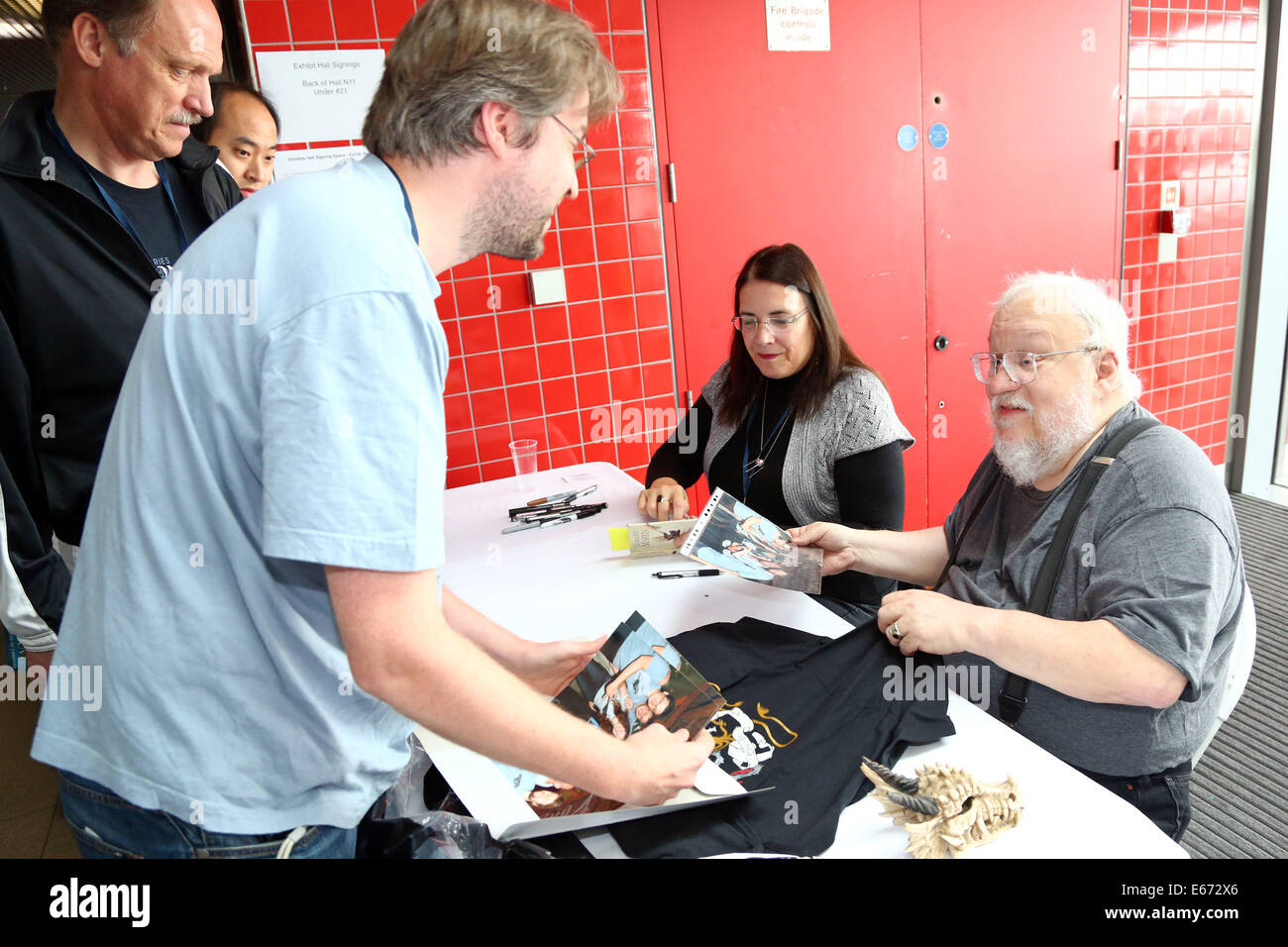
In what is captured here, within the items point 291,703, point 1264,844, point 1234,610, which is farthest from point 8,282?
point 1264,844

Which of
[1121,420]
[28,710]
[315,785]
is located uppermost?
[1121,420]

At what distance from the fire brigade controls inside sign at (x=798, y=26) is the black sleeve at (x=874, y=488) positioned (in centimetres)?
188

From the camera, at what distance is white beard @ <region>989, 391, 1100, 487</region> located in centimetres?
157

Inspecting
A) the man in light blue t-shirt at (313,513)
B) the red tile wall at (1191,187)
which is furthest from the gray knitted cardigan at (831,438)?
the red tile wall at (1191,187)

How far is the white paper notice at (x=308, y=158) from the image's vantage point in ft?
9.23

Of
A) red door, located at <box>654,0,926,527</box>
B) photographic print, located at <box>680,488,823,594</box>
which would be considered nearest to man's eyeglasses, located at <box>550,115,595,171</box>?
photographic print, located at <box>680,488,823,594</box>

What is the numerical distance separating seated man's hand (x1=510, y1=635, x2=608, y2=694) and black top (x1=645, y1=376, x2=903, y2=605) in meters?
1.13

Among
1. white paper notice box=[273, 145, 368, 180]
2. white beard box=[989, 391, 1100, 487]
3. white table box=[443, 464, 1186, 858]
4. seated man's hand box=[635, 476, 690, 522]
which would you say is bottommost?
white table box=[443, 464, 1186, 858]

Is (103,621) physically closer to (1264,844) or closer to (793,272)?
(793,272)

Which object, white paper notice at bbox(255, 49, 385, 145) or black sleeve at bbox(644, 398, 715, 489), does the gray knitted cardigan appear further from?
white paper notice at bbox(255, 49, 385, 145)

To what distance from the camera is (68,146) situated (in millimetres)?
1701

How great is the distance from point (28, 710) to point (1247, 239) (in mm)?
6032

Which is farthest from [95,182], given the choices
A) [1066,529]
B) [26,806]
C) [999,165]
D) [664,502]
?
[999,165]

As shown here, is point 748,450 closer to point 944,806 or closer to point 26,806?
point 944,806
